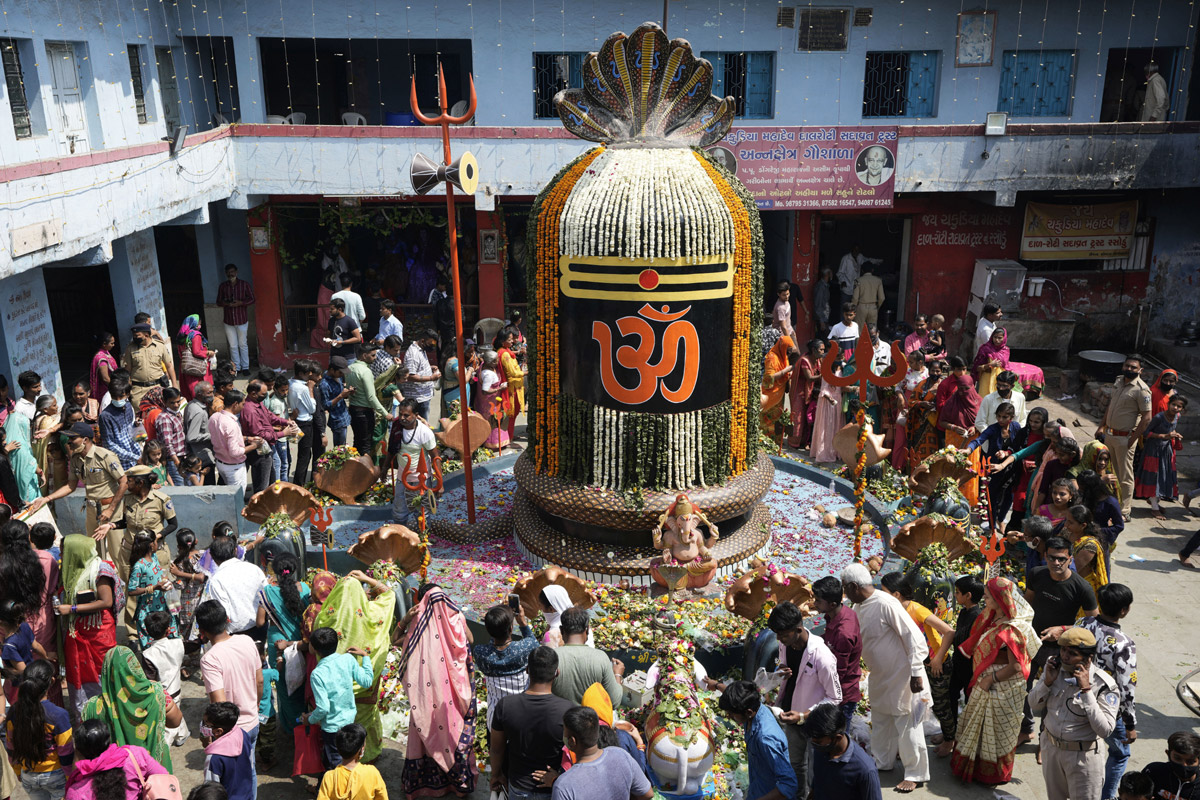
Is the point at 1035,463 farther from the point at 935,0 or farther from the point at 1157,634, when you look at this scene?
the point at 935,0

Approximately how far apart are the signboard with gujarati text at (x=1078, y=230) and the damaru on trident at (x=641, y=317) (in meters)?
11.1

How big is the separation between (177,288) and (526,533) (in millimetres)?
14444

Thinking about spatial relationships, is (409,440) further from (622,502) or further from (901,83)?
(901,83)

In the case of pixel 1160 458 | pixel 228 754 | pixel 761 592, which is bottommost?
pixel 1160 458

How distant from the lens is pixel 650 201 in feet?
28.7

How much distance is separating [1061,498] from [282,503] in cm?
676

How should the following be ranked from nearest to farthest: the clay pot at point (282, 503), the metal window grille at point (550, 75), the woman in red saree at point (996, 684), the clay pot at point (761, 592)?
the woman in red saree at point (996, 684)
the clay pot at point (761, 592)
the clay pot at point (282, 503)
the metal window grille at point (550, 75)

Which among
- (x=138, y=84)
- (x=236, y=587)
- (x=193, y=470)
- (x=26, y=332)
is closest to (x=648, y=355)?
(x=236, y=587)

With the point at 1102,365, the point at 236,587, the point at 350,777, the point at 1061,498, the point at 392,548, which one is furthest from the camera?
the point at 1102,365

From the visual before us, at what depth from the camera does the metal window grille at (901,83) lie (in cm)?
1803

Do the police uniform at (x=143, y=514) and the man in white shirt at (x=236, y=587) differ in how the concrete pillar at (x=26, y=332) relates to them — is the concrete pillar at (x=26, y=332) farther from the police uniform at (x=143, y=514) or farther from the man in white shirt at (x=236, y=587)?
the man in white shirt at (x=236, y=587)

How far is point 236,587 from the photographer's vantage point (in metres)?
7.46

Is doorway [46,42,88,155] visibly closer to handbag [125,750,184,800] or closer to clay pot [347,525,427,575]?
clay pot [347,525,427,575]

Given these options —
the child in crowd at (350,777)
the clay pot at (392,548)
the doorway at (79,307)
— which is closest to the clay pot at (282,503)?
the clay pot at (392,548)
